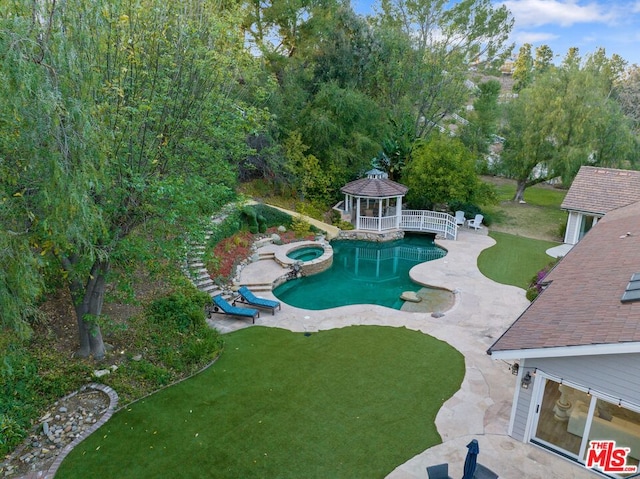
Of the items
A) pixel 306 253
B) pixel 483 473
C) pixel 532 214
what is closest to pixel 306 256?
pixel 306 253

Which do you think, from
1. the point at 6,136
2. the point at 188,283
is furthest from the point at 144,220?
the point at 188,283

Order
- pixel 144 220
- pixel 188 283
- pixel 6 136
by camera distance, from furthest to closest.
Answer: pixel 188 283 < pixel 144 220 < pixel 6 136

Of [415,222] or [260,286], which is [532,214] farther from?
[260,286]

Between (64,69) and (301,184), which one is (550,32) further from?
(64,69)

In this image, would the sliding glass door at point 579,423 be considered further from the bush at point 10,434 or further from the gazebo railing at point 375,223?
the gazebo railing at point 375,223

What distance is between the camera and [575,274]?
435 inches

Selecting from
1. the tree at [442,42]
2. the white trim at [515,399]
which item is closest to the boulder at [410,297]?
the white trim at [515,399]

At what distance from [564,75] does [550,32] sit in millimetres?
7447

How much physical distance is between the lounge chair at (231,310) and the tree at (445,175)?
14181 mm

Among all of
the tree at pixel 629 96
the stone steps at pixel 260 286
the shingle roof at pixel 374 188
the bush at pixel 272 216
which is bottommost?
the stone steps at pixel 260 286

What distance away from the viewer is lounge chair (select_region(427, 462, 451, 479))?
7.30 meters

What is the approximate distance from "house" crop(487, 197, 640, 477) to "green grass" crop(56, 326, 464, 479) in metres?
2.22

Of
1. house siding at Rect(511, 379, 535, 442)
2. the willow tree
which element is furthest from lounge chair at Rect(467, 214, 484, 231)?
house siding at Rect(511, 379, 535, 442)

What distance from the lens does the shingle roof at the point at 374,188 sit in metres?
23.9
